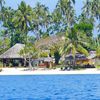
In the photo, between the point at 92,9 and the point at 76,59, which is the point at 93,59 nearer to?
the point at 76,59

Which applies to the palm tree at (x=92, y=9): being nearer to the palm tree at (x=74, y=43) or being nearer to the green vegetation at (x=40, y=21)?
the green vegetation at (x=40, y=21)

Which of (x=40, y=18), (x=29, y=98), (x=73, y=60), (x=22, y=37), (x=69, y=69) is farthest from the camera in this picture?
(x=40, y=18)

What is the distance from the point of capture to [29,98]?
21.5m

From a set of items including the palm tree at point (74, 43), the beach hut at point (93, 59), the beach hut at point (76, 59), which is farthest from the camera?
the beach hut at point (93, 59)

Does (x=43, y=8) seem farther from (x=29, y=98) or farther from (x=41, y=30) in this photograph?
(x=29, y=98)

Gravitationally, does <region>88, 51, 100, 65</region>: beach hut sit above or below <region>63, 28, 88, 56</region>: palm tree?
below

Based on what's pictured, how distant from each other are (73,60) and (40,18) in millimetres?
30025

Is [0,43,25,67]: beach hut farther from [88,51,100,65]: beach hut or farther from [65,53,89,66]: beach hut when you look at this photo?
[88,51,100,65]: beach hut

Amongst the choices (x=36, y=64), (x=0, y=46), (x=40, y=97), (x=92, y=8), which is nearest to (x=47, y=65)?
(x=36, y=64)

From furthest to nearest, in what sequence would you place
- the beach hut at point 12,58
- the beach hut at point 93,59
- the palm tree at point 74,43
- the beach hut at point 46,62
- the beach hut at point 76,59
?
the beach hut at point 12,58
the beach hut at point 46,62
the beach hut at point 93,59
the beach hut at point 76,59
the palm tree at point 74,43

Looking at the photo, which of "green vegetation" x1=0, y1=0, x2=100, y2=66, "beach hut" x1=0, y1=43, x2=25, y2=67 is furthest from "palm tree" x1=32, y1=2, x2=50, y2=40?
"beach hut" x1=0, y1=43, x2=25, y2=67

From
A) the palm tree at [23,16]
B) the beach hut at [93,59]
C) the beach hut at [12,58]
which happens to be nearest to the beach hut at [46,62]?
the beach hut at [12,58]

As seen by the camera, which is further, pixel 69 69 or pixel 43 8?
pixel 43 8

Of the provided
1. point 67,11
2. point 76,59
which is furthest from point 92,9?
point 76,59
